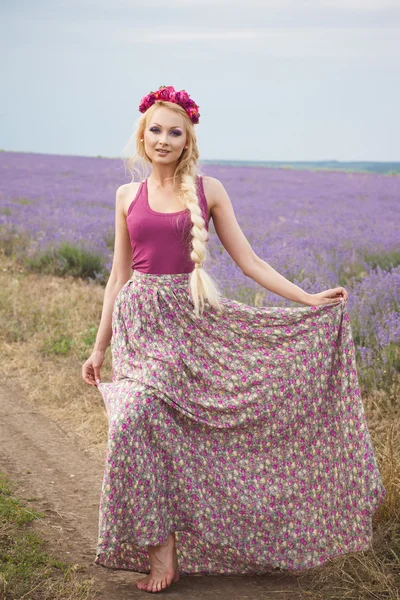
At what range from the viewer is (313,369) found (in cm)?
305

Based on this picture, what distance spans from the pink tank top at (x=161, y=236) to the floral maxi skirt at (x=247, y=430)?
0.05 metres

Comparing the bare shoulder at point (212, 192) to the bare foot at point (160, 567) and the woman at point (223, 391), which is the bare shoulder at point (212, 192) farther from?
the bare foot at point (160, 567)

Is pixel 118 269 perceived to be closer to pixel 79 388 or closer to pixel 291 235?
pixel 79 388

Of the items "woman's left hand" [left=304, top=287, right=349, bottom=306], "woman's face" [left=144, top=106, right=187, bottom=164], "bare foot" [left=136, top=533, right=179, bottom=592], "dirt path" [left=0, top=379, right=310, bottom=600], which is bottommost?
"dirt path" [left=0, top=379, right=310, bottom=600]

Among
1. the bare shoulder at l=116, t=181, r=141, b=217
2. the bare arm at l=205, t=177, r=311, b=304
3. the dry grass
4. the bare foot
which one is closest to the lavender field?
the bare shoulder at l=116, t=181, r=141, b=217

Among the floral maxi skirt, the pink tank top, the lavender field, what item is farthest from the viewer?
the lavender field

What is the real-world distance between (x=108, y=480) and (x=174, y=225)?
945 mm

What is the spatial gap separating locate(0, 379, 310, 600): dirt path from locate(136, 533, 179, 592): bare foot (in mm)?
36

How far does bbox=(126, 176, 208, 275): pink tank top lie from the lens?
2984 millimetres

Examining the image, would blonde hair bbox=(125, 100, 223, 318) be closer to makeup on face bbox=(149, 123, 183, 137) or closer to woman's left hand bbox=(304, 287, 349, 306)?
makeup on face bbox=(149, 123, 183, 137)

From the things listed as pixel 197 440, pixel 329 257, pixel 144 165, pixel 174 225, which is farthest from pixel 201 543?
pixel 329 257

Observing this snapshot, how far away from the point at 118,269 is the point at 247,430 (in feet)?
2.64

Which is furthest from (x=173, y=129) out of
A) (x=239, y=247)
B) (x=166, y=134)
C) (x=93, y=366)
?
(x=93, y=366)

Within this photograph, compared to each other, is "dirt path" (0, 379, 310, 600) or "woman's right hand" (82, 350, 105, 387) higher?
"woman's right hand" (82, 350, 105, 387)
